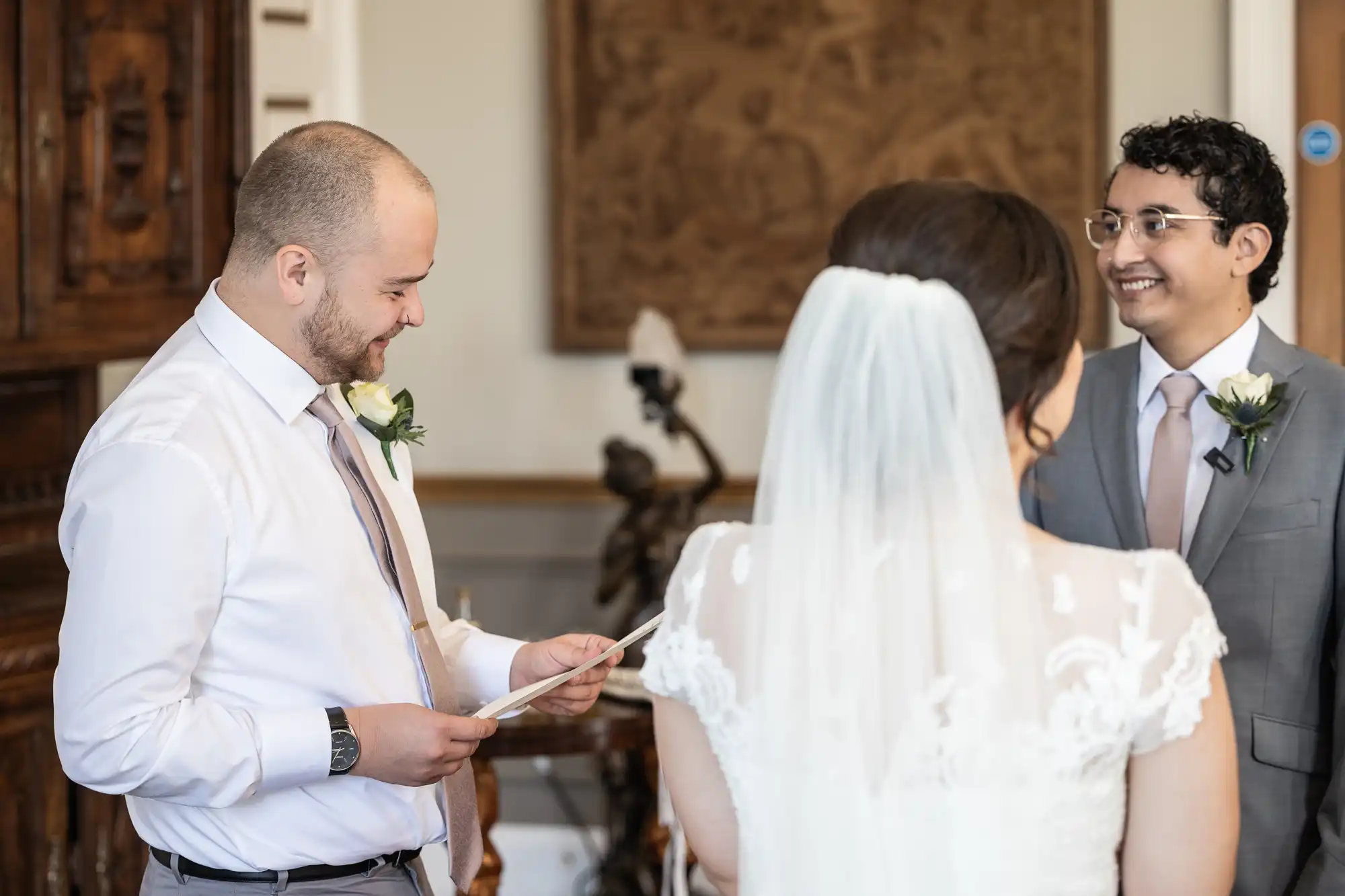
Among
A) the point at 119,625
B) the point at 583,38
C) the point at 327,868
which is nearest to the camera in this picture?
the point at 119,625

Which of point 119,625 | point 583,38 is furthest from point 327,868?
point 583,38

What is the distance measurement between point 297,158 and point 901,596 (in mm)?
1004

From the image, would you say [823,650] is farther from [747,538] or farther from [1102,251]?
[1102,251]

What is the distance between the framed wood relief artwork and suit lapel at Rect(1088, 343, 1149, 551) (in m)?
1.97

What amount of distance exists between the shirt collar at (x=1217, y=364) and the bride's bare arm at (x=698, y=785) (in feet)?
3.94

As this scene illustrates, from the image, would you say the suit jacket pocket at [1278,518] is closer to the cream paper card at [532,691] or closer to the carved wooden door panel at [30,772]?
the cream paper card at [532,691]

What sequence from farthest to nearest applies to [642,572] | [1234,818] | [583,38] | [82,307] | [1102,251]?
[583,38] → [642,572] → [82,307] → [1102,251] → [1234,818]

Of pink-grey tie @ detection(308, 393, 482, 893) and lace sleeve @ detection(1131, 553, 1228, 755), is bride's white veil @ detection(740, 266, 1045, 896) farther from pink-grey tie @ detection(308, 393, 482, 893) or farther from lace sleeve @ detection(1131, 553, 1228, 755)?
pink-grey tie @ detection(308, 393, 482, 893)

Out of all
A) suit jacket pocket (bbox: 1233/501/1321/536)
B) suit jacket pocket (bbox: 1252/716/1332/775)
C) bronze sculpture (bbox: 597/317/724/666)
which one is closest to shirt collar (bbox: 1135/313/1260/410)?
suit jacket pocket (bbox: 1233/501/1321/536)

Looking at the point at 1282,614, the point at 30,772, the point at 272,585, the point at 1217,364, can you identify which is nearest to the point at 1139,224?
the point at 1217,364

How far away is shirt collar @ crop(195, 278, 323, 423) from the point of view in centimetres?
198

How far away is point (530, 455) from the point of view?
192 inches

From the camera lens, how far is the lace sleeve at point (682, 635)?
5.25 feet

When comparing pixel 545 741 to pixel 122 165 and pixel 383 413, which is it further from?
pixel 122 165
